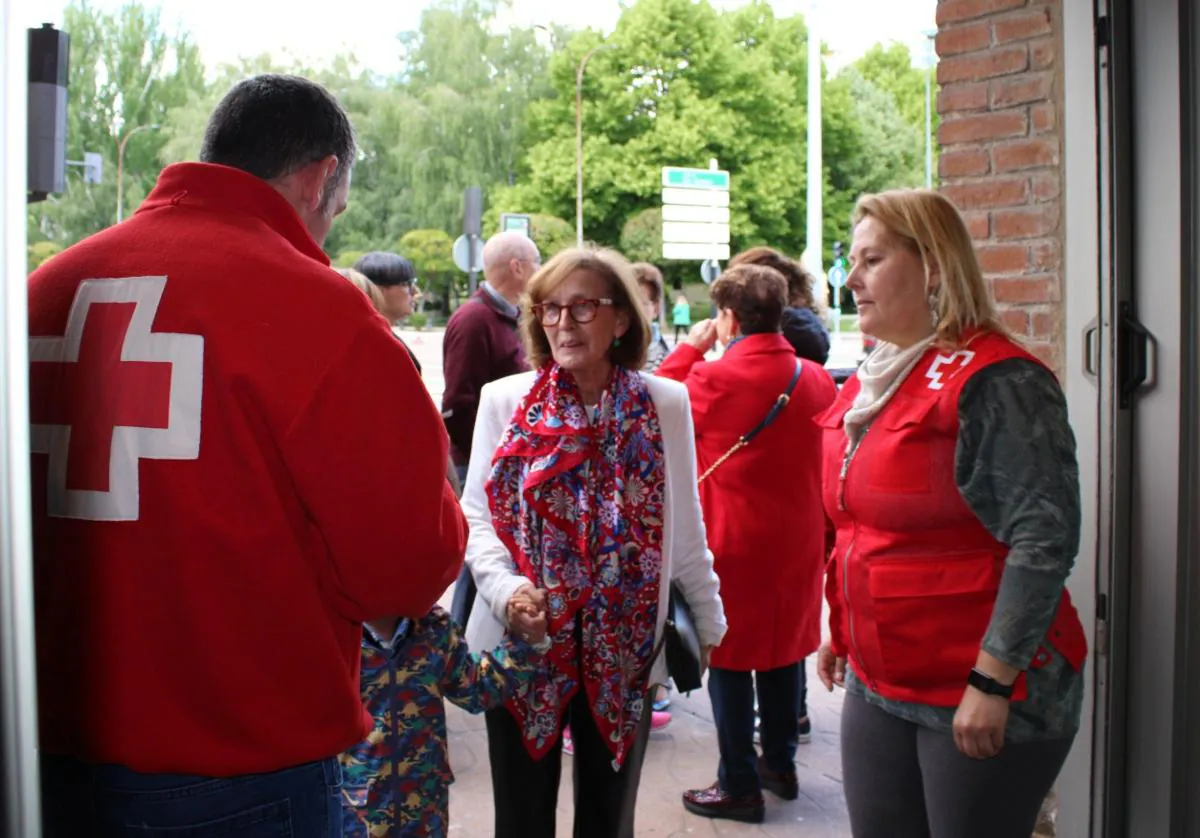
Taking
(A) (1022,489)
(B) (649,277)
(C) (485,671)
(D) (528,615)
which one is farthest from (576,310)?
(B) (649,277)

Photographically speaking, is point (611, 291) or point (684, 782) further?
point (684, 782)

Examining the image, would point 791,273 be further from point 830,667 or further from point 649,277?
point 830,667

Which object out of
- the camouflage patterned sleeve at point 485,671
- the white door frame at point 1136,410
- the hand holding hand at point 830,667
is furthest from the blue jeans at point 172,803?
the white door frame at point 1136,410

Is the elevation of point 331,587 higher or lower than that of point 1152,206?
lower

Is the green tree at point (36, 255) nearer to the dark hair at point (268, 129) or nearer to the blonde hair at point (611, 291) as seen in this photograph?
the dark hair at point (268, 129)

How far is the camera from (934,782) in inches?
82.9

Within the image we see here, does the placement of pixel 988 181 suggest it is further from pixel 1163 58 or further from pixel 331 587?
pixel 331 587

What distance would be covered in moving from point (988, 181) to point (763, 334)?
3.42 ft

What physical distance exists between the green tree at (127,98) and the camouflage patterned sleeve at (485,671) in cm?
688

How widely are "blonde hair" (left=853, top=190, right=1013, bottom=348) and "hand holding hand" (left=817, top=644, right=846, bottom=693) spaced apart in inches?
31.2

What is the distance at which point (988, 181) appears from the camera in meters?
3.22

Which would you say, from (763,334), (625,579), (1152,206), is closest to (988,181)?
(1152,206)

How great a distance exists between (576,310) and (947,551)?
116cm

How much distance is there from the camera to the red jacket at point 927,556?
210 centimetres
